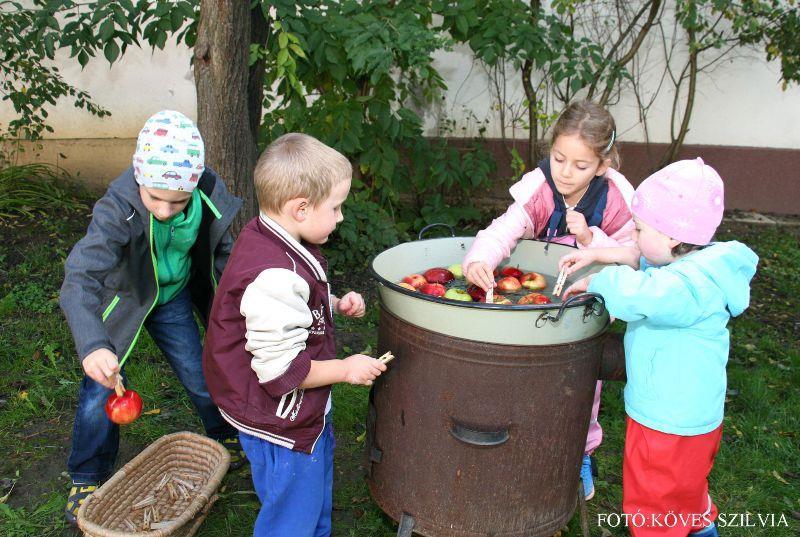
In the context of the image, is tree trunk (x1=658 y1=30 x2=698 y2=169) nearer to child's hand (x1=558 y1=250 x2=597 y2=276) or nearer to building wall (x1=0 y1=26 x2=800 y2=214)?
A: building wall (x1=0 y1=26 x2=800 y2=214)

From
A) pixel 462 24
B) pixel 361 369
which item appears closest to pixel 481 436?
pixel 361 369

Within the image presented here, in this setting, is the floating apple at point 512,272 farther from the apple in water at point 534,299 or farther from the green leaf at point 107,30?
the green leaf at point 107,30

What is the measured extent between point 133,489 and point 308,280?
→ 131cm

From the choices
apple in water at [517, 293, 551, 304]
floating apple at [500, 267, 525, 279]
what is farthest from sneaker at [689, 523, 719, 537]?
floating apple at [500, 267, 525, 279]

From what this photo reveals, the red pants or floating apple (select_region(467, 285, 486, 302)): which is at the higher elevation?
floating apple (select_region(467, 285, 486, 302))

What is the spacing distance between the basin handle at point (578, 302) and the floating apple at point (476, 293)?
0.39 m

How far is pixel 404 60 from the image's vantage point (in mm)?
4605

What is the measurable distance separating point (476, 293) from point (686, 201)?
2.49 feet

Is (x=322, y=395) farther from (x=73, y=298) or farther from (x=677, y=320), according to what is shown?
(x=677, y=320)

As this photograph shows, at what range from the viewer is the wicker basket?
8.11 ft

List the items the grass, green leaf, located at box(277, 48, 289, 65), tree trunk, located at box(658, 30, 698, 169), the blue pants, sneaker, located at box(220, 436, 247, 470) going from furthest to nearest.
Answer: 1. tree trunk, located at box(658, 30, 698, 169)
2. green leaf, located at box(277, 48, 289, 65)
3. sneaker, located at box(220, 436, 247, 470)
4. the grass
5. the blue pants

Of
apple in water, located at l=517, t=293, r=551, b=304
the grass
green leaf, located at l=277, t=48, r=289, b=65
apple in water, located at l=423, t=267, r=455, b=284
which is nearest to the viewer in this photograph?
apple in water, located at l=517, t=293, r=551, b=304

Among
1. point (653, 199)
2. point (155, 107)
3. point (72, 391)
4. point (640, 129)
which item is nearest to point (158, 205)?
point (653, 199)

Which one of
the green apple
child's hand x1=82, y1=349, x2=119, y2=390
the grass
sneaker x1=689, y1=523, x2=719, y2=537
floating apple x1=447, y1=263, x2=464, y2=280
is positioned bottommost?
the grass
